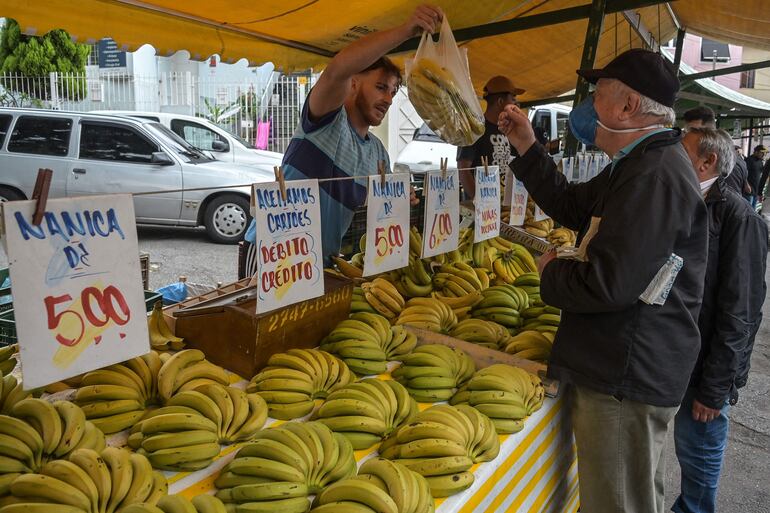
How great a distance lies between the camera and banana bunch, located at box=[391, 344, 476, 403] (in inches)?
87.4

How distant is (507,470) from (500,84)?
398cm

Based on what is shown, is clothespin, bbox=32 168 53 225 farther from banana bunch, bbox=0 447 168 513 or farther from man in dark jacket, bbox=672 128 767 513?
man in dark jacket, bbox=672 128 767 513

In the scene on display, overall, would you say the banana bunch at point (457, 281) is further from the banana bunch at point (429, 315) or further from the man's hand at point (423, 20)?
the man's hand at point (423, 20)

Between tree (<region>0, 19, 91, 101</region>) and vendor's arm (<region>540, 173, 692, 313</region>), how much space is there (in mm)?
20392

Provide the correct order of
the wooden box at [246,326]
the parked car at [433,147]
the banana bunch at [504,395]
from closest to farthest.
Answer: the banana bunch at [504,395], the wooden box at [246,326], the parked car at [433,147]

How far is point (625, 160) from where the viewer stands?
2.14 m

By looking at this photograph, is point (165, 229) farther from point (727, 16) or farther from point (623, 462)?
point (623, 462)

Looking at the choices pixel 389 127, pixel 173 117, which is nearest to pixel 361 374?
pixel 173 117

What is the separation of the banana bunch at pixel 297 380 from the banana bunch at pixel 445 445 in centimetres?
34

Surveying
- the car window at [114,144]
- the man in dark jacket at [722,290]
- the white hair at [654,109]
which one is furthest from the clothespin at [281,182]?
the car window at [114,144]

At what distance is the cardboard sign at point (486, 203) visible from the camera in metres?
3.28

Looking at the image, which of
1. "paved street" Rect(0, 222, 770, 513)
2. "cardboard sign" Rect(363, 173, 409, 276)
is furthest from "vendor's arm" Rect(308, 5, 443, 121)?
"paved street" Rect(0, 222, 770, 513)

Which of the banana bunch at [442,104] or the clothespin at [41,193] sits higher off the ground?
the banana bunch at [442,104]

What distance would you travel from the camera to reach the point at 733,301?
2840 millimetres
